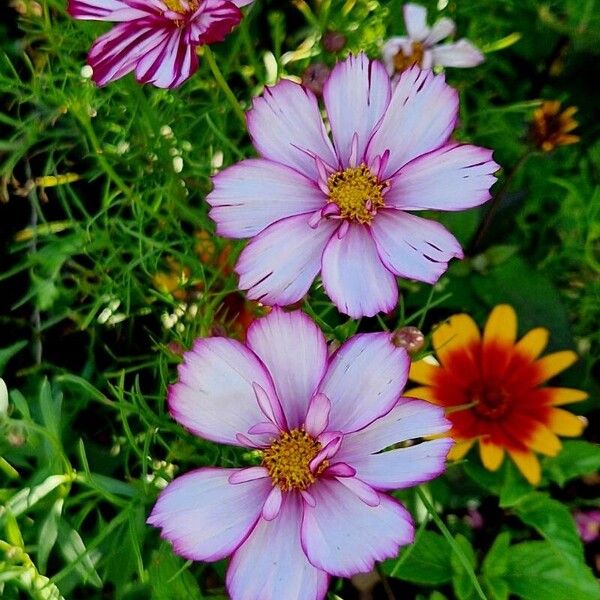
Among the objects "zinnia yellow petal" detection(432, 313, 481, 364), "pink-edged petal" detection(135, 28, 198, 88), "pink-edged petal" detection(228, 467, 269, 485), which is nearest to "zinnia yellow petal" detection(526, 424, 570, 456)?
"zinnia yellow petal" detection(432, 313, 481, 364)

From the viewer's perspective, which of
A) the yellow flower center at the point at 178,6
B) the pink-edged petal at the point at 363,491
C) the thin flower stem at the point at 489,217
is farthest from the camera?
the thin flower stem at the point at 489,217

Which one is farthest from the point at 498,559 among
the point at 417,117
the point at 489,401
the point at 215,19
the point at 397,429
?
the point at 215,19

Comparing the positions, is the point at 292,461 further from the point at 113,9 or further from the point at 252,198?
the point at 113,9

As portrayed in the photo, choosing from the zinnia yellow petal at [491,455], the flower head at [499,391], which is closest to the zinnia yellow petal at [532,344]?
the flower head at [499,391]

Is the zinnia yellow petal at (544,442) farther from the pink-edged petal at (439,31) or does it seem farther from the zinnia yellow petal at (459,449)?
the pink-edged petal at (439,31)

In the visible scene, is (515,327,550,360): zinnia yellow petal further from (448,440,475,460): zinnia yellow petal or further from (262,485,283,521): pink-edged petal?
(262,485,283,521): pink-edged petal

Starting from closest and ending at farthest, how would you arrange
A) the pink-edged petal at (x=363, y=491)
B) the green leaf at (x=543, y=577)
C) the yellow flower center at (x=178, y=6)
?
the pink-edged petal at (x=363, y=491), the yellow flower center at (x=178, y=6), the green leaf at (x=543, y=577)

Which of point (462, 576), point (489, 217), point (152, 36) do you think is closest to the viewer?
point (152, 36)
